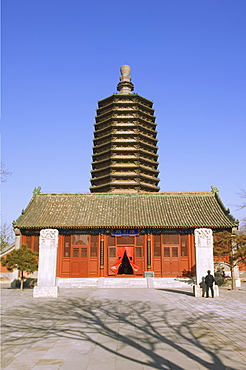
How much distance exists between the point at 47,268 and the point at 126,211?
13.9 metres

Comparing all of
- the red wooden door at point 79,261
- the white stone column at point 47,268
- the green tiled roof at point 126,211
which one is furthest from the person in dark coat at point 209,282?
the red wooden door at point 79,261

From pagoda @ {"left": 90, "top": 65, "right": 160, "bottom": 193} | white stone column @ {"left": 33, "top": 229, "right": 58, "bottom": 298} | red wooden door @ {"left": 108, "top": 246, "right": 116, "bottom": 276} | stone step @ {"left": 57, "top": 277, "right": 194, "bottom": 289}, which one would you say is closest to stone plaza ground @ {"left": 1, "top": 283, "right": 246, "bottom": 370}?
white stone column @ {"left": 33, "top": 229, "right": 58, "bottom": 298}

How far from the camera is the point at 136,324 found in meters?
8.85

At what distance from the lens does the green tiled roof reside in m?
26.1

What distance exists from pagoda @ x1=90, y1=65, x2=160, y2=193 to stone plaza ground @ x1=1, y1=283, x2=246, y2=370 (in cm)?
2578

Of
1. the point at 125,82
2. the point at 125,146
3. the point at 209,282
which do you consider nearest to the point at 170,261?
the point at 209,282

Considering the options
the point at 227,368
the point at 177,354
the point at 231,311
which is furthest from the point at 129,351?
the point at 231,311

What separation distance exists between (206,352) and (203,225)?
65.3ft

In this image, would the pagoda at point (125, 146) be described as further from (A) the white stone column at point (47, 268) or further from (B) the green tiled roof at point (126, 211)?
(A) the white stone column at point (47, 268)

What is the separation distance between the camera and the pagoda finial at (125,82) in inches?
1716

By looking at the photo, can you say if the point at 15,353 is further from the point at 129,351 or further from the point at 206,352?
the point at 206,352

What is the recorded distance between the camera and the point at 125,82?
4412 centimetres

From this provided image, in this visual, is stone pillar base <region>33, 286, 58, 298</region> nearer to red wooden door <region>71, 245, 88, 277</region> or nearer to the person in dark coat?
the person in dark coat

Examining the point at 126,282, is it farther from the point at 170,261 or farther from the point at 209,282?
the point at 209,282
